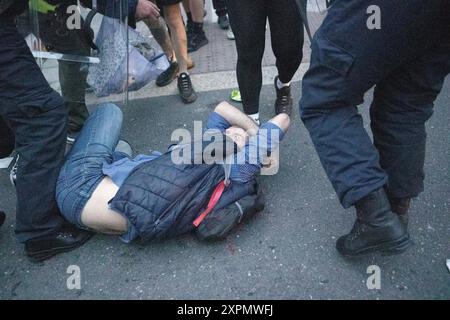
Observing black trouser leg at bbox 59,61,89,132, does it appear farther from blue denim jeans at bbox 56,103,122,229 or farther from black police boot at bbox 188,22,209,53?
black police boot at bbox 188,22,209,53

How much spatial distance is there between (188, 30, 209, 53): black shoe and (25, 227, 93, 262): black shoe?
8.29 ft

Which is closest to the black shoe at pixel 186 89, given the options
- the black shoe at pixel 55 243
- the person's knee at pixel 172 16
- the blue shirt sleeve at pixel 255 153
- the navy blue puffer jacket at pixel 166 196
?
the person's knee at pixel 172 16

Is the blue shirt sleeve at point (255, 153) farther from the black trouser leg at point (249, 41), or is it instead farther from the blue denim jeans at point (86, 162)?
the blue denim jeans at point (86, 162)

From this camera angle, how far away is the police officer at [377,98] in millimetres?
1239

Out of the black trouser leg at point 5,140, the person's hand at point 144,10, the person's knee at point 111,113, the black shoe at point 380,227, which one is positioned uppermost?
the person's hand at point 144,10

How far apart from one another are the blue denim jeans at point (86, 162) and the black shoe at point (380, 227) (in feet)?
3.83

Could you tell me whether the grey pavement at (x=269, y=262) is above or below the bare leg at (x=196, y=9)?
below

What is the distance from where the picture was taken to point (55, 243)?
5.83ft

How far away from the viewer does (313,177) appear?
2.18 metres

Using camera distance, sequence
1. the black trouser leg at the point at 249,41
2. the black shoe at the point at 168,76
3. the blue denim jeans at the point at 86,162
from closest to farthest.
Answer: the blue denim jeans at the point at 86,162 < the black trouser leg at the point at 249,41 < the black shoe at the point at 168,76

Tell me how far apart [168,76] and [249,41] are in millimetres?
1257

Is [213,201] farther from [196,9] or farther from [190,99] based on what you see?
[196,9]
